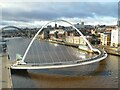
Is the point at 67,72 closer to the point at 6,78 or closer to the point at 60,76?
the point at 60,76

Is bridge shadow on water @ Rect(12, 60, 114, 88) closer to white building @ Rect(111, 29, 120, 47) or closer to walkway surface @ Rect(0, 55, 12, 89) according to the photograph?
walkway surface @ Rect(0, 55, 12, 89)

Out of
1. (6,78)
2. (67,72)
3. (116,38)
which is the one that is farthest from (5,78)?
(116,38)

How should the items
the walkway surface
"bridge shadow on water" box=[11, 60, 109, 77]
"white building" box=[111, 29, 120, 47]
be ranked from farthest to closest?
"white building" box=[111, 29, 120, 47]
"bridge shadow on water" box=[11, 60, 109, 77]
the walkway surface

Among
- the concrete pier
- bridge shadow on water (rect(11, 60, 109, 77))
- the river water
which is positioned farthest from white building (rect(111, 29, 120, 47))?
the concrete pier

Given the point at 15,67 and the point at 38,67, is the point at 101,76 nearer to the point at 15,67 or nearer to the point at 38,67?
the point at 38,67

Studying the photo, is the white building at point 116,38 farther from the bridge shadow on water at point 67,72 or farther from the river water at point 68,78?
the bridge shadow on water at point 67,72

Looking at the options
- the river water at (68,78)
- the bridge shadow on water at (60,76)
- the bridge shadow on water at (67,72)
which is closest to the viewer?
the river water at (68,78)

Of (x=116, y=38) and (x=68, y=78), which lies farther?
(x=116, y=38)

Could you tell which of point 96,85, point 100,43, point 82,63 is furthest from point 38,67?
point 100,43

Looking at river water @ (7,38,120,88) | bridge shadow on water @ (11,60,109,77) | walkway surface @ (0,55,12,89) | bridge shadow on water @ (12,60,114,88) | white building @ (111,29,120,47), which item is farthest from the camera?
white building @ (111,29,120,47)

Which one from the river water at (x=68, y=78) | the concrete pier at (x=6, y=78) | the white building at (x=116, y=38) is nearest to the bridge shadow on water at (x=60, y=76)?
the river water at (x=68, y=78)

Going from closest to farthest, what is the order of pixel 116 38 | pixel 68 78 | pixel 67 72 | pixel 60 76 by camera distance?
pixel 68 78, pixel 60 76, pixel 67 72, pixel 116 38
